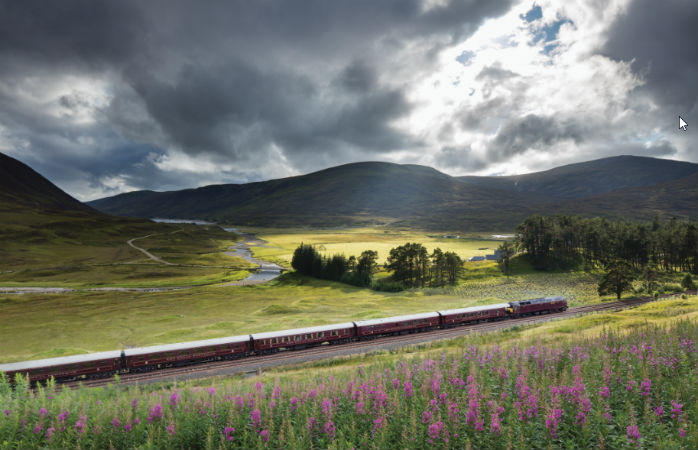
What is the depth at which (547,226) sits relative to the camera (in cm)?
11912

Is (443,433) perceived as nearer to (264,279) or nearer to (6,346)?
(6,346)

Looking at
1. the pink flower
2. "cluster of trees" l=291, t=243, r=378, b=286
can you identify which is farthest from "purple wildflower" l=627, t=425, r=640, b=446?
"cluster of trees" l=291, t=243, r=378, b=286

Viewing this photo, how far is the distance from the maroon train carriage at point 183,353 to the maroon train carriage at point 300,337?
5.20 ft

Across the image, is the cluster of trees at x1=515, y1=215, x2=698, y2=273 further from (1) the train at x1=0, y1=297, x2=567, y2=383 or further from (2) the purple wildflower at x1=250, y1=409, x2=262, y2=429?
(2) the purple wildflower at x1=250, y1=409, x2=262, y2=429

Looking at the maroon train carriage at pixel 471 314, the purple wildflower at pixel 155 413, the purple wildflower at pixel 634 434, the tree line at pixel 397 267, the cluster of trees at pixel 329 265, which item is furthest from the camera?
the cluster of trees at pixel 329 265

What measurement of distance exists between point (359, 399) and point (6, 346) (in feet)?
217

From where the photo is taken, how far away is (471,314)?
51.1 metres

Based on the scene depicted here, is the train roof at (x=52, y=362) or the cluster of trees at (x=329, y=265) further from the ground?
the cluster of trees at (x=329, y=265)

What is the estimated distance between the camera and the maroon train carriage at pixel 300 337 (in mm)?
40500

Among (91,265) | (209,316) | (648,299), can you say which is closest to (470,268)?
(648,299)

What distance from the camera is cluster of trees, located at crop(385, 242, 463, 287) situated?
355 ft

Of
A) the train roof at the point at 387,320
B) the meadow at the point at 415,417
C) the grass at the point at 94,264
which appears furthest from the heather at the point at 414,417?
the grass at the point at 94,264

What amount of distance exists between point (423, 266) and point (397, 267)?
8.43m

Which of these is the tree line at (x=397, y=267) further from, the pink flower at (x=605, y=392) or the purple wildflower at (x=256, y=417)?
the purple wildflower at (x=256, y=417)
